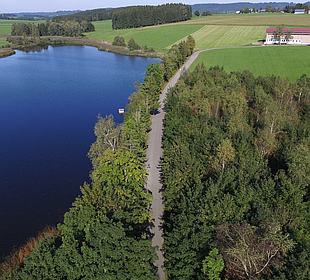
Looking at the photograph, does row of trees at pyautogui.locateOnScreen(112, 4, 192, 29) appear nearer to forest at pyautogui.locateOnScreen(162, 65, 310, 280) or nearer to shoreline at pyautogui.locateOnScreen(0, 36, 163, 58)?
shoreline at pyautogui.locateOnScreen(0, 36, 163, 58)

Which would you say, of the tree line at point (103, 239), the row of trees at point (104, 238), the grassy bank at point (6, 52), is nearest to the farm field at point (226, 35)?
the grassy bank at point (6, 52)

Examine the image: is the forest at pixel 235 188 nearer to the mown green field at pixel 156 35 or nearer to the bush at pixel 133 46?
the bush at pixel 133 46

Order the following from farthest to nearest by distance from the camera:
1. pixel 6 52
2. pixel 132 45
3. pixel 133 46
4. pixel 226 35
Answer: pixel 226 35 → pixel 6 52 → pixel 133 46 → pixel 132 45

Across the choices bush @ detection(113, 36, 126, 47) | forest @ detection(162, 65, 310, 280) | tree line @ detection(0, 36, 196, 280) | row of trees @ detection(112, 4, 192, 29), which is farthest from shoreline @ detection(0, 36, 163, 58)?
tree line @ detection(0, 36, 196, 280)

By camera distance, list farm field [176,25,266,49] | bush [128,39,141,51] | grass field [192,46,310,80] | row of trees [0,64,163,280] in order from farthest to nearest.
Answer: bush [128,39,141,51], farm field [176,25,266,49], grass field [192,46,310,80], row of trees [0,64,163,280]

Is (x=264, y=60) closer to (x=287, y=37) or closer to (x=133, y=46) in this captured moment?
(x=287, y=37)

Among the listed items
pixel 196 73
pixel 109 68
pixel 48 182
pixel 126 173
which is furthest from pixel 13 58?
pixel 126 173

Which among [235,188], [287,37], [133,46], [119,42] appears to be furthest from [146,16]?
[235,188]
